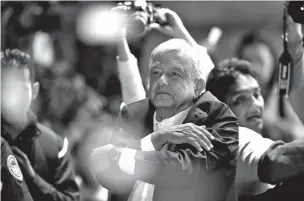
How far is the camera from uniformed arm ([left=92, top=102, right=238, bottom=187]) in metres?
2.01

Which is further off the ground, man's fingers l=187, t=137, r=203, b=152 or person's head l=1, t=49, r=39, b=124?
man's fingers l=187, t=137, r=203, b=152

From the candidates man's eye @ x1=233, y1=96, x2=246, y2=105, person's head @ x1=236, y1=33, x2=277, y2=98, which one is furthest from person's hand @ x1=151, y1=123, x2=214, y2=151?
person's head @ x1=236, y1=33, x2=277, y2=98

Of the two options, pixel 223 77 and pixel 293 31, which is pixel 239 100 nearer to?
pixel 223 77

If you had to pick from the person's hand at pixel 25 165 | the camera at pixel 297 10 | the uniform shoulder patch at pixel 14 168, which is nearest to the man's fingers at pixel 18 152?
the person's hand at pixel 25 165

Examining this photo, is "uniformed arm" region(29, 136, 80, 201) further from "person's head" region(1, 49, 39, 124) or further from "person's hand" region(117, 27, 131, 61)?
"person's hand" region(117, 27, 131, 61)

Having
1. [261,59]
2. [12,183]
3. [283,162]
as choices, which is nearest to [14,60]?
[12,183]

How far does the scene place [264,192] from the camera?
241 centimetres

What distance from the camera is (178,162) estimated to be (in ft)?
6.59

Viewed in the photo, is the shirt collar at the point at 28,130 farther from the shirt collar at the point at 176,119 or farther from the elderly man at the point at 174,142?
the shirt collar at the point at 176,119

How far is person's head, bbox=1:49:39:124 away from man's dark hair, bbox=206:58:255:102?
34.6 inches

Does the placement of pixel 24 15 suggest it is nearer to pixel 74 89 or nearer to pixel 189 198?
pixel 74 89

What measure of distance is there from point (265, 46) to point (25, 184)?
387 cm

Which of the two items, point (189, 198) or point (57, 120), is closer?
point (189, 198)

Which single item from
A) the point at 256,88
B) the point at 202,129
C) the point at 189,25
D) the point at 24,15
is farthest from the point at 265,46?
the point at 202,129
